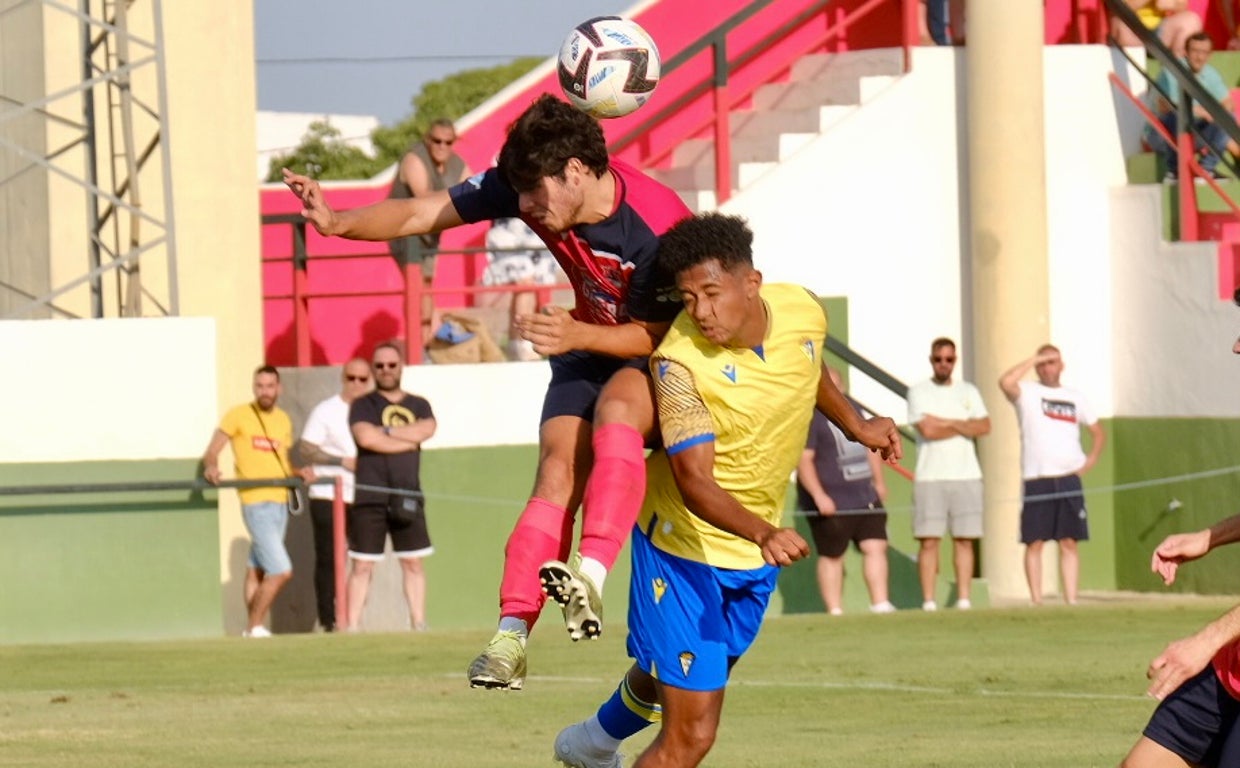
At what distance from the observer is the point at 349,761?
1084cm

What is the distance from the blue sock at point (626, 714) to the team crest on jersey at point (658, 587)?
2.26 feet

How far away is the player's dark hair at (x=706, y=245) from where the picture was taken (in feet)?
26.5

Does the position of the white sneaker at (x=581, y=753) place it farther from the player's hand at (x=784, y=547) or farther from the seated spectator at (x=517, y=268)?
the seated spectator at (x=517, y=268)

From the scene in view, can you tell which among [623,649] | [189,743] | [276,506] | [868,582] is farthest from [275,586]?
[189,743]

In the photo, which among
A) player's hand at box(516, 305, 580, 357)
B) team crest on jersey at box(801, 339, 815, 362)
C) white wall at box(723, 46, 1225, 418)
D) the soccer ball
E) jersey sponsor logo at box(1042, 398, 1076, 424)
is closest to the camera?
player's hand at box(516, 305, 580, 357)

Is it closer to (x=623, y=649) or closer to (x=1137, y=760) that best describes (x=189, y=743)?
(x=623, y=649)

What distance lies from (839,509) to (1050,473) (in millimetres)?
1733

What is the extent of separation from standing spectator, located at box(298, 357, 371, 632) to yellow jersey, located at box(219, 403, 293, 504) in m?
0.49

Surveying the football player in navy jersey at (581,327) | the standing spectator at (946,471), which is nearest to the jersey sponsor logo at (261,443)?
the standing spectator at (946,471)

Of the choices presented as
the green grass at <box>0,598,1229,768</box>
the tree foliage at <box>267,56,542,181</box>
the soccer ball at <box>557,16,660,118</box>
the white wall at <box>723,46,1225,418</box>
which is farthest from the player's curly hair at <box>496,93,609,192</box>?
the tree foliage at <box>267,56,542,181</box>

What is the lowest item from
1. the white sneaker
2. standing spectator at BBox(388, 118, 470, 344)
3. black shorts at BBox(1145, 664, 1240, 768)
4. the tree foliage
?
the white sneaker

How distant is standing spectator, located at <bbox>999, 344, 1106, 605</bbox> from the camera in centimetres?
1858

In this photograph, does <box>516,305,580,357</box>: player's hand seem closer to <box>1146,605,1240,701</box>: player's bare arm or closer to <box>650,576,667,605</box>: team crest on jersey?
<box>650,576,667,605</box>: team crest on jersey

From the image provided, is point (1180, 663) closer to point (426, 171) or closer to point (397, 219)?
point (397, 219)
